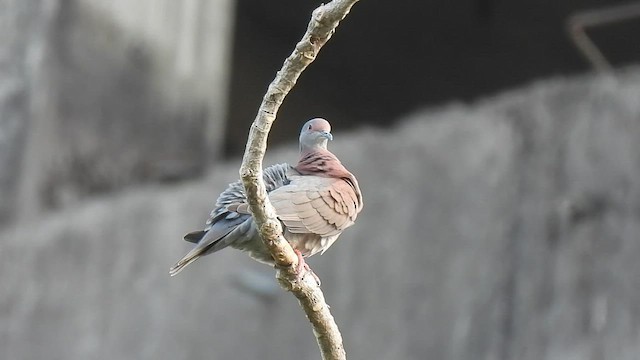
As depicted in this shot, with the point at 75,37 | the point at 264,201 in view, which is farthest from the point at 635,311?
the point at 75,37

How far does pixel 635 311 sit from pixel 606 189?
550 millimetres

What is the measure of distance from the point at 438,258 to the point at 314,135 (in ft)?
10.8

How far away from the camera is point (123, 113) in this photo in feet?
26.3

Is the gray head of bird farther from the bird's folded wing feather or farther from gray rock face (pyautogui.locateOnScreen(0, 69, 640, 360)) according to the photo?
gray rock face (pyautogui.locateOnScreen(0, 69, 640, 360))

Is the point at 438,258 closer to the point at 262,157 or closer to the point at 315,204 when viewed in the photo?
the point at 315,204

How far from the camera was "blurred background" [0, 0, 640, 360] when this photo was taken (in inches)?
228

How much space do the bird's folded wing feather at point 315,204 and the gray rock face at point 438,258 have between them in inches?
111

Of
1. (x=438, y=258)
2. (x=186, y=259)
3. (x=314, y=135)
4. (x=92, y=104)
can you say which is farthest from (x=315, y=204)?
(x=92, y=104)

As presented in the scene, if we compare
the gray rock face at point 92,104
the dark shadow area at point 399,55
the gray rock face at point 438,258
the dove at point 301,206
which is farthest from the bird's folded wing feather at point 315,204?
the dark shadow area at point 399,55

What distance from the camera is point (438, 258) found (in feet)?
20.3

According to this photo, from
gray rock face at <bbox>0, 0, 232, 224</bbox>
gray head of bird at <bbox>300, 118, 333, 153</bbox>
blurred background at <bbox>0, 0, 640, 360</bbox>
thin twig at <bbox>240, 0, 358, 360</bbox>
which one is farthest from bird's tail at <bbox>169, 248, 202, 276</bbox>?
gray rock face at <bbox>0, 0, 232, 224</bbox>

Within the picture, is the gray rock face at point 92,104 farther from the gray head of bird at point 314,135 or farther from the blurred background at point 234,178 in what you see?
the gray head of bird at point 314,135

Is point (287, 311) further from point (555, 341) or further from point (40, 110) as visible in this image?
point (40, 110)

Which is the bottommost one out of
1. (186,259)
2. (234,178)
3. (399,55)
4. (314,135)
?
(186,259)
